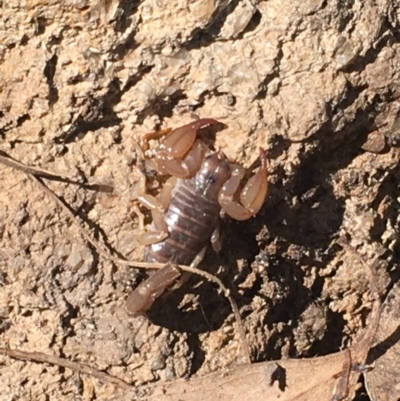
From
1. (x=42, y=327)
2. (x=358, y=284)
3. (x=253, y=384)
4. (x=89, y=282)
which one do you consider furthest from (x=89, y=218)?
(x=358, y=284)

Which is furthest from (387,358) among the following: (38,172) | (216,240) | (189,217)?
(38,172)

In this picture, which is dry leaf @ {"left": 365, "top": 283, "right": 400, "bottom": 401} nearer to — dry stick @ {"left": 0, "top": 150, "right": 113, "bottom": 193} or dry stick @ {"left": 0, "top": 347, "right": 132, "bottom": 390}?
dry stick @ {"left": 0, "top": 347, "right": 132, "bottom": 390}

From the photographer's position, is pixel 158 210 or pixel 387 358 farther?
pixel 387 358

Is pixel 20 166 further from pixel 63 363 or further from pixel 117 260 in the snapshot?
pixel 63 363

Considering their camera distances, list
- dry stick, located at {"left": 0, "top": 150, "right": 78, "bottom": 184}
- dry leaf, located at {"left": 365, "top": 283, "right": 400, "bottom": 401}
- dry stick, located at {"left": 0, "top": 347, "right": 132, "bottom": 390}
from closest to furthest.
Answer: dry stick, located at {"left": 0, "top": 150, "right": 78, "bottom": 184}
dry stick, located at {"left": 0, "top": 347, "right": 132, "bottom": 390}
dry leaf, located at {"left": 365, "top": 283, "right": 400, "bottom": 401}

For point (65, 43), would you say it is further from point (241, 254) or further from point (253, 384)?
point (253, 384)

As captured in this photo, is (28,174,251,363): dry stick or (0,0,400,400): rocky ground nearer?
(0,0,400,400): rocky ground

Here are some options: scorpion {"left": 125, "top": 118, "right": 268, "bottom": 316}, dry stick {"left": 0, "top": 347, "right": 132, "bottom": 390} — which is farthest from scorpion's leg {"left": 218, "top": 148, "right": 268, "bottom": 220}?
dry stick {"left": 0, "top": 347, "right": 132, "bottom": 390}
